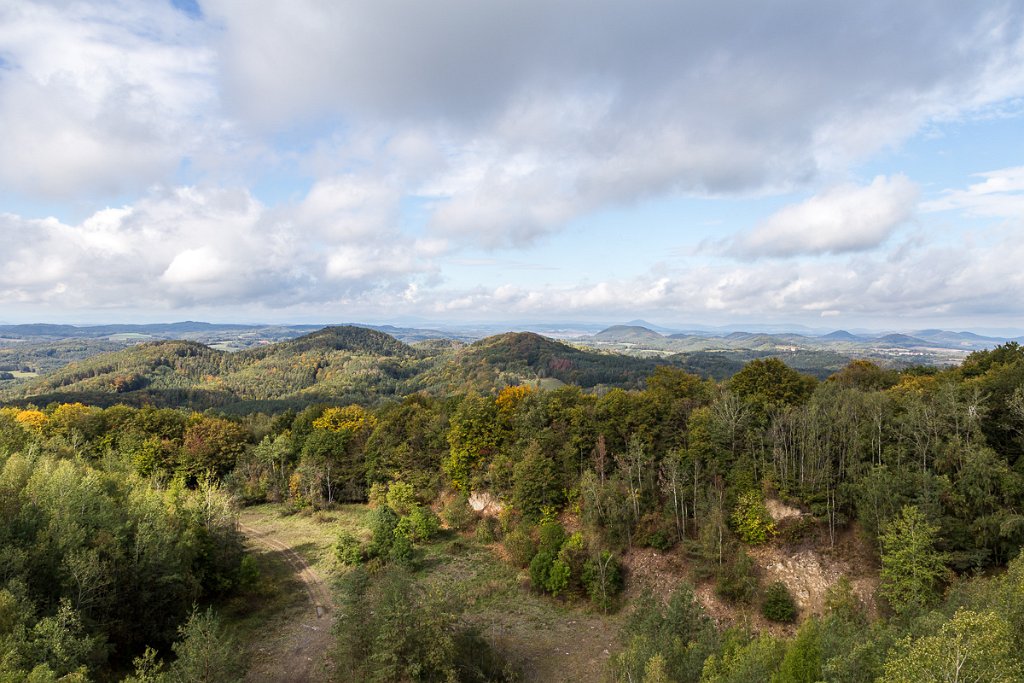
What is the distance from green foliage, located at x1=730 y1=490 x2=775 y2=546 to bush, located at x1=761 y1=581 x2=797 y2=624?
3262mm

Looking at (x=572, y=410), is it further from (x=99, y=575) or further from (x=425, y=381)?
(x=425, y=381)

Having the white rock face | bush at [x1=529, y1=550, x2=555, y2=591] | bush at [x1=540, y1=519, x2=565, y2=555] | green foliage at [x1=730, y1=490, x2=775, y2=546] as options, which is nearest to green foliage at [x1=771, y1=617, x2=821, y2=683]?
green foliage at [x1=730, y1=490, x2=775, y2=546]

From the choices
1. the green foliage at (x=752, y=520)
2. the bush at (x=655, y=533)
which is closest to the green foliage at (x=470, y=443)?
the bush at (x=655, y=533)

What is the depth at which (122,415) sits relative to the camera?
58.9 metres

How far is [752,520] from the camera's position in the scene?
32531 mm

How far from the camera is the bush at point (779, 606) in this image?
28562 mm

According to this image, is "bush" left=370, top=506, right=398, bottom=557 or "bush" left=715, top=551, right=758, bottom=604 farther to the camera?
"bush" left=370, top=506, right=398, bottom=557

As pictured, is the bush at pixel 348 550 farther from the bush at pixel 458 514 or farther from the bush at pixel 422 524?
the bush at pixel 458 514

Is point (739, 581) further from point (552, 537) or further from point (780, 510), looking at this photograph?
point (552, 537)

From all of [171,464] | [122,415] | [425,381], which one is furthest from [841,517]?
[425,381]

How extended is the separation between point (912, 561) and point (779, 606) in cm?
746

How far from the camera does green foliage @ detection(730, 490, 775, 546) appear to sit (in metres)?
32.2

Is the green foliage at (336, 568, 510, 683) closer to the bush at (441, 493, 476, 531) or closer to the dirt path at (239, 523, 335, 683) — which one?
the dirt path at (239, 523, 335, 683)

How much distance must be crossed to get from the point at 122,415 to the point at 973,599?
251 feet
